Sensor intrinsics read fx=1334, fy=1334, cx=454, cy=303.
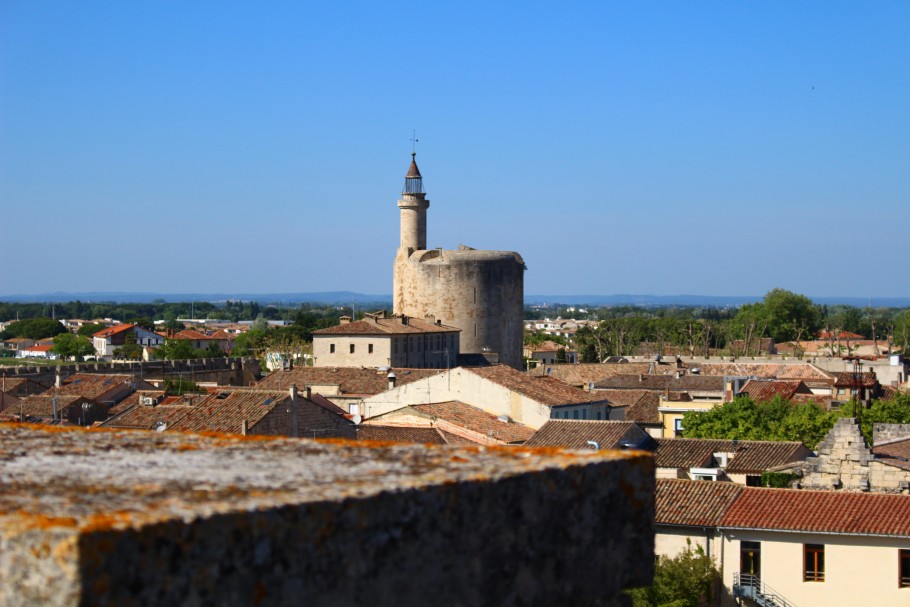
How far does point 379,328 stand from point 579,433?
89.1 ft

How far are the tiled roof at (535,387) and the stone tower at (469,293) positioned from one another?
954 inches

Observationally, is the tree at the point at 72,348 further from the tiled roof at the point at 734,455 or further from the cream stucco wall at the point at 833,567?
the cream stucco wall at the point at 833,567

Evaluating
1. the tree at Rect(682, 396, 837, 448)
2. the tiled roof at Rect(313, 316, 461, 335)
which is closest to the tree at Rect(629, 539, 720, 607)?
the tree at Rect(682, 396, 837, 448)

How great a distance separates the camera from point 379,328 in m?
53.5

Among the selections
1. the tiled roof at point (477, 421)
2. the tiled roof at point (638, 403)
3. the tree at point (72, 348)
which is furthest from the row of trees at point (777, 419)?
the tree at point (72, 348)

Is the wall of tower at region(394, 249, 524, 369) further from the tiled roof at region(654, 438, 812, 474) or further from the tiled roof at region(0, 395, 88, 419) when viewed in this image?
the tiled roof at region(654, 438, 812, 474)

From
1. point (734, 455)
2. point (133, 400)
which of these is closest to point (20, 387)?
point (133, 400)

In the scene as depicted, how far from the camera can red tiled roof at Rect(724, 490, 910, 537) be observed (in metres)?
17.9

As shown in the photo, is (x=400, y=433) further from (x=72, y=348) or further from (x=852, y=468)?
(x=72, y=348)

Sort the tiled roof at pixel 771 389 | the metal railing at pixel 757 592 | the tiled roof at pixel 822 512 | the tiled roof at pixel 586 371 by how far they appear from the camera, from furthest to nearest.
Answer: the tiled roof at pixel 586 371 < the tiled roof at pixel 771 389 < the metal railing at pixel 757 592 < the tiled roof at pixel 822 512

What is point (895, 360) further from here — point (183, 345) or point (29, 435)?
point (29, 435)

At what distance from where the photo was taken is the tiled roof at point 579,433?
26.1 meters

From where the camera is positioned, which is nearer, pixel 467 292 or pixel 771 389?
pixel 771 389

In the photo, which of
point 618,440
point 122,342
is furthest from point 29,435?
point 122,342
